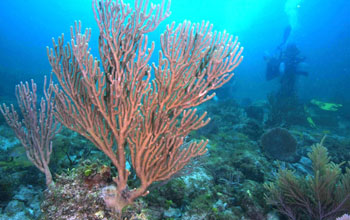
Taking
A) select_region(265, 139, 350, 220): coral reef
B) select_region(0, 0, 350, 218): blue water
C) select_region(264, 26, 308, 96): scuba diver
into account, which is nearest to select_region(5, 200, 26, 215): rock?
select_region(0, 0, 350, 218): blue water

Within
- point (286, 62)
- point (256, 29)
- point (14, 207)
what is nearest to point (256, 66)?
point (256, 29)

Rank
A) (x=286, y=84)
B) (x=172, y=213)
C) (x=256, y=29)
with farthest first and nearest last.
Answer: (x=256, y=29) < (x=286, y=84) < (x=172, y=213)

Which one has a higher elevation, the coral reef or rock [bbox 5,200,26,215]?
rock [bbox 5,200,26,215]

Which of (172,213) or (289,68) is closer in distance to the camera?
(172,213)

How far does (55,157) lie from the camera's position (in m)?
5.50

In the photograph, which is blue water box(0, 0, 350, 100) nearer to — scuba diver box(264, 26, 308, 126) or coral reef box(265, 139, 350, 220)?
scuba diver box(264, 26, 308, 126)

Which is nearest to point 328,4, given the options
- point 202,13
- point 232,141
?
point 202,13

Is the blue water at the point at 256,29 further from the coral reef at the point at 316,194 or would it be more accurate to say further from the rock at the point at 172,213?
the rock at the point at 172,213

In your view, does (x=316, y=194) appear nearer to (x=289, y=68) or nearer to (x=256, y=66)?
(x=289, y=68)

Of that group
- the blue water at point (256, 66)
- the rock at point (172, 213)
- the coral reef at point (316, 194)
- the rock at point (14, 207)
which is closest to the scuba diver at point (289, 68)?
the blue water at point (256, 66)

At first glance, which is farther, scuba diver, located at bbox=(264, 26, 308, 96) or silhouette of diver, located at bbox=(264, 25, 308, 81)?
silhouette of diver, located at bbox=(264, 25, 308, 81)

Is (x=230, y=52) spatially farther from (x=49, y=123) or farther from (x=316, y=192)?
(x=49, y=123)

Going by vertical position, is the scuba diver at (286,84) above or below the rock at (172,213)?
above

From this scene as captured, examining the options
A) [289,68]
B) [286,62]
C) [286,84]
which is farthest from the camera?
[286,62]
